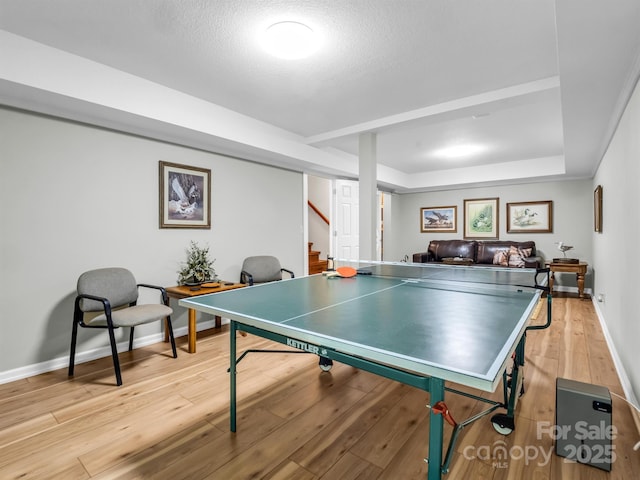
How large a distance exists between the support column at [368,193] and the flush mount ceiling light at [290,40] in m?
1.76

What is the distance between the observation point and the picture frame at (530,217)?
639cm

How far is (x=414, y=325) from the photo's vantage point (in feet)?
4.60

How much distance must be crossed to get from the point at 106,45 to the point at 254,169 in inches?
88.8

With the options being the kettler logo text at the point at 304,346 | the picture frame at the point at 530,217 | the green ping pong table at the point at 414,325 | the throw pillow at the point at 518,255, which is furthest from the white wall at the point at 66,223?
the picture frame at the point at 530,217

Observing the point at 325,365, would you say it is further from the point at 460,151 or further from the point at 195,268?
the point at 460,151

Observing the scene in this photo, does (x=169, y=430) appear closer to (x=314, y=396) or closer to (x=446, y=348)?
(x=314, y=396)

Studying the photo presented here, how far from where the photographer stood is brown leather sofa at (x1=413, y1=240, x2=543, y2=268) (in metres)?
6.18

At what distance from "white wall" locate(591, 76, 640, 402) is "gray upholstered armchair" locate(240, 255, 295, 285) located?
3108 millimetres

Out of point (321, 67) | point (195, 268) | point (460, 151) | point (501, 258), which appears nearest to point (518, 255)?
point (501, 258)

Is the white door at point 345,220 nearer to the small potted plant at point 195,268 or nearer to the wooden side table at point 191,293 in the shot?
the small potted plant at point 195,268

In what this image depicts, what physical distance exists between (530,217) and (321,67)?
19.0ft

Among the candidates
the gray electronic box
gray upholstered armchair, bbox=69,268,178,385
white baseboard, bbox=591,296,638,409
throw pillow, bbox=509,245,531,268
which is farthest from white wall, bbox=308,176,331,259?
the gray electronic box

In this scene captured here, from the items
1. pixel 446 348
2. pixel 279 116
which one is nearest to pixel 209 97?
pixel 279 116

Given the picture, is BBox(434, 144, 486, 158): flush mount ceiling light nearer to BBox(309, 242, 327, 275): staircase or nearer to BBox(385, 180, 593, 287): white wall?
BBox(385, 180, 593, 287): white wall
